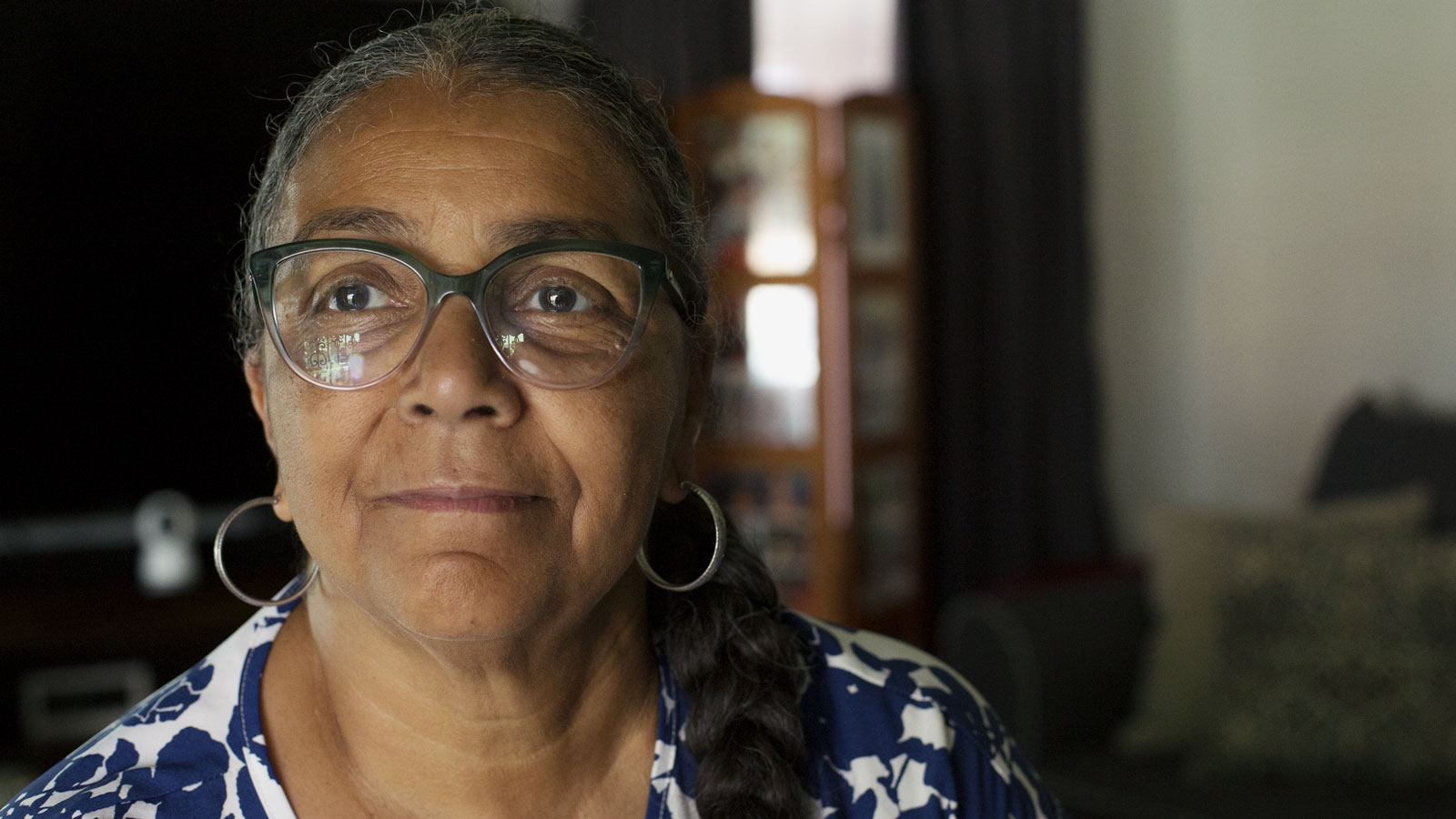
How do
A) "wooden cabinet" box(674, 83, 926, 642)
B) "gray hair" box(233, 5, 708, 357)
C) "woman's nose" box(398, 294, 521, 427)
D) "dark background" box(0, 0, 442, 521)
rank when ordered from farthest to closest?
"wooden cabinet" box(674, 83, 926, 642), "dark background" box(0, 0, 442, 521), "gray hair" box(233, 5, 708, 357), "woman's nose" box(398, 294, 521, 427)

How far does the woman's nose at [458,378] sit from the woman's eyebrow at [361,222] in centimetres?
7

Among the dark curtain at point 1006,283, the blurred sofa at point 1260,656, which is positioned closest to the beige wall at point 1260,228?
the dark curtain at point 1006,283

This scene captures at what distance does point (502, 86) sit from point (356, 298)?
200 mm

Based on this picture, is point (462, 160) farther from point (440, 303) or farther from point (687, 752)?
point (687, 752)

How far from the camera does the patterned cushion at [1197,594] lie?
8.07 ft

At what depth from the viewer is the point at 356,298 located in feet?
3.01

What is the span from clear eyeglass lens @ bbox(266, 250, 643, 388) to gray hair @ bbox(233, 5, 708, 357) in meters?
0.10

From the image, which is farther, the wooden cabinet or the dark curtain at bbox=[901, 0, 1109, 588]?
the dark curtain at bbox=[901, 0, 1109, 588]

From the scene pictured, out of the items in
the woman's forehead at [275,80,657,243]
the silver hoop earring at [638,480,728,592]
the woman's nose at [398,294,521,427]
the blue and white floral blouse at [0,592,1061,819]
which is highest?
the woman's forehead at [275,80,657,243]

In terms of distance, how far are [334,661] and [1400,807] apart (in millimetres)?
1925

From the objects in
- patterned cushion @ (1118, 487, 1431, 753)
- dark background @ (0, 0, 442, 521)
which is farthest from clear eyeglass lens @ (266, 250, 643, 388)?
dark background @ (0, 0, 442, 521)

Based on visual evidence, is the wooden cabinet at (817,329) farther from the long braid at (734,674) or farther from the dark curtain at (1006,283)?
the long braid at (734,674)

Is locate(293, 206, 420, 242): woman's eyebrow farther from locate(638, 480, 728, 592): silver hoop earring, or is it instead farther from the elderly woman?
locate(638, 480, 728, 592): silver hoop earring

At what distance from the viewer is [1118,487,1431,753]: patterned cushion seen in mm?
2461
